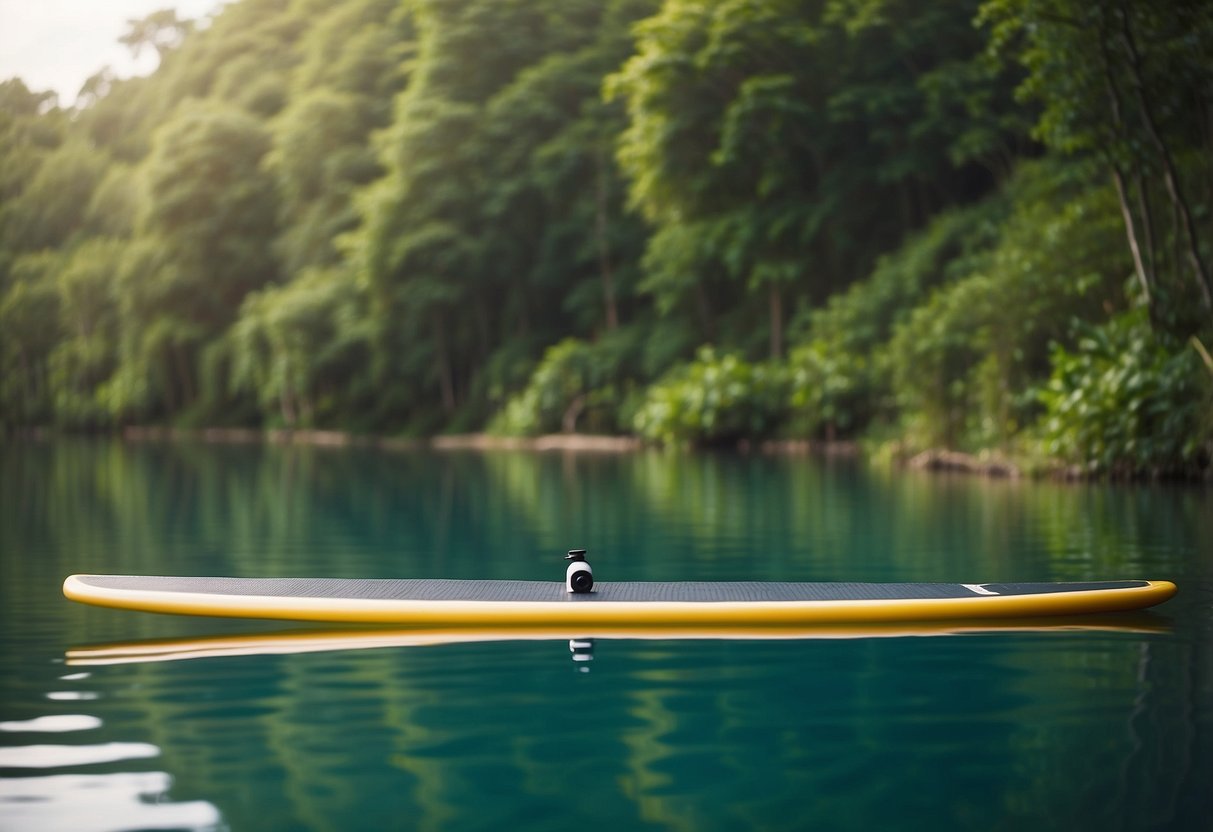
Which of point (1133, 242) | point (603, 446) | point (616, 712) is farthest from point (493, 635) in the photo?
point (603, 446)

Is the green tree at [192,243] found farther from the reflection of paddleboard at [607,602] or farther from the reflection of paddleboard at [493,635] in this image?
the reflection of paddleboard at [493,635]

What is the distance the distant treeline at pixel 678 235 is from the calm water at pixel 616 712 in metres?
7.68

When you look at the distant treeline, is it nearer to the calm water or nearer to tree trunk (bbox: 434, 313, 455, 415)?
tree trunk (bbox: 434, 313, 455, 415)

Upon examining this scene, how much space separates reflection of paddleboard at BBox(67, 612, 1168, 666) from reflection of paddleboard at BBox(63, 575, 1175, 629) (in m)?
0.05

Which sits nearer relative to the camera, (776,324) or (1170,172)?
(1170,172)

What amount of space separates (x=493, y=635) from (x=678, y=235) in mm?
25922

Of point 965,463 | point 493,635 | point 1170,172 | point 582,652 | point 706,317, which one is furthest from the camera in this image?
point 706,317

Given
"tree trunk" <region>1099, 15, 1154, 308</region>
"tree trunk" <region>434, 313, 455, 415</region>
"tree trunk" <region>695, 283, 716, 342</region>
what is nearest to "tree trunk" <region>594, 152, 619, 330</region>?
"tree trunk" <region>695, 283, 716, 342</region>

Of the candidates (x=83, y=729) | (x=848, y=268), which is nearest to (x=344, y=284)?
(x=848, y=268)

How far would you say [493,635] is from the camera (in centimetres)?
650

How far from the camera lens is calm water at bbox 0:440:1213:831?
153 inches

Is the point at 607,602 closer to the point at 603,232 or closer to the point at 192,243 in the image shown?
the point at 603,232

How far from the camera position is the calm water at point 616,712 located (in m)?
3.89

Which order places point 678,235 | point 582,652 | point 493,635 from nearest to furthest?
point 582,652 < point 493,635 < point 678,235
